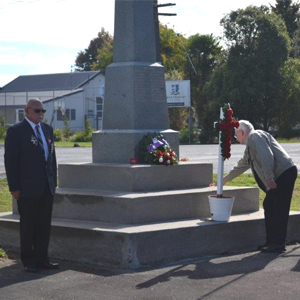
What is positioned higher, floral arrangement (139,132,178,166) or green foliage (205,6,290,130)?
green foliage (205,6,290,130)

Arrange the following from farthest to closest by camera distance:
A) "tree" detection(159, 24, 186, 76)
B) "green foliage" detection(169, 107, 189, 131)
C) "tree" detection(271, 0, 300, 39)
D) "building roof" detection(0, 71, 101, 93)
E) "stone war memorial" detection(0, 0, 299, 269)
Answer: "tree" detection(271, 0, 300, 39)
"building roof" detection(0, 71, 101, 93)
"tree" detection(159, 24, 186, 76)
"green foliage" detection(169, 107, 189, 131)
"stone war memorial" detection(0, 0, 299, 269)

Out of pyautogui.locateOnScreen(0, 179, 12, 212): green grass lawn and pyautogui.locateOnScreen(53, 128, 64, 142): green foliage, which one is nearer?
pyautogui.locateOnScreen(0, 179, 12, 212): green grass lawn

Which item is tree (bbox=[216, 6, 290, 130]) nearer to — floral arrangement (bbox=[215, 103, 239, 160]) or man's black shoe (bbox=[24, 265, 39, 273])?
floral arrangement (bbox=[215, 103, 239, 160])

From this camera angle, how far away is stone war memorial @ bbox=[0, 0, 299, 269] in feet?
28.8

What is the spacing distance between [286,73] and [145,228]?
176 ft

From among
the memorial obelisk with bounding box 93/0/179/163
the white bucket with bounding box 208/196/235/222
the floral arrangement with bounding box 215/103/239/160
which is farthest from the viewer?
the memorial obelisk with bounding box 93/0/179/163

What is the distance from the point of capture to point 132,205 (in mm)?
9188

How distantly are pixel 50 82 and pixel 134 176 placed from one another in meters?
76.7

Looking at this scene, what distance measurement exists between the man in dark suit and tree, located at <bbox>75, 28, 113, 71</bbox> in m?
103

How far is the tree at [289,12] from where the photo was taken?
88375 mm

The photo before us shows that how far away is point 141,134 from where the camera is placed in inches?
418

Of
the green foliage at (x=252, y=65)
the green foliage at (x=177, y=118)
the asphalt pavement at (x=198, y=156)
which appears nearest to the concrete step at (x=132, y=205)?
the asphalt pavement at (x=198, y=156)

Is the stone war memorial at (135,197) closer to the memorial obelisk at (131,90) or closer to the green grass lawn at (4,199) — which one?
the memorial obelisk at (131,90)

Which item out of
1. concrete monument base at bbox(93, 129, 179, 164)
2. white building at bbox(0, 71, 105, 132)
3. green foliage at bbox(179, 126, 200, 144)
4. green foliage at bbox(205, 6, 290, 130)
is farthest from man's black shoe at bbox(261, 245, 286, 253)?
white building at bbox(0, 71, 105, 132)
